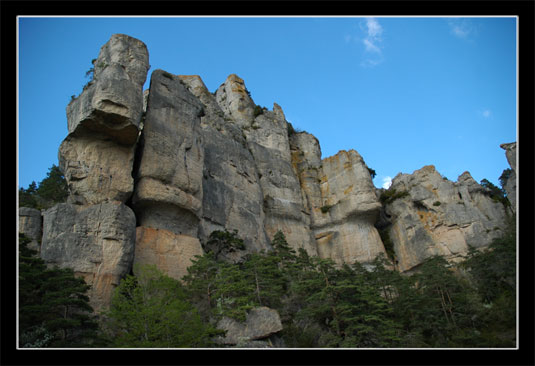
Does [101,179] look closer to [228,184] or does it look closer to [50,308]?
[50,308]

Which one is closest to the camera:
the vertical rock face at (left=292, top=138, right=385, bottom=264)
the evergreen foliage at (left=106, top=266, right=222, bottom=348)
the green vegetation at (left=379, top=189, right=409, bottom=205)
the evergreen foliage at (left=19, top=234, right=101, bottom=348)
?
the evergreen foliage at (left=19, top=234, right=101, bottom=348)

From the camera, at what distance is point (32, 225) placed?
20.3 m

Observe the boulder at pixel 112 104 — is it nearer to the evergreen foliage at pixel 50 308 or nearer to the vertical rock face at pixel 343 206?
the evergreen foliage at pixel 50 308

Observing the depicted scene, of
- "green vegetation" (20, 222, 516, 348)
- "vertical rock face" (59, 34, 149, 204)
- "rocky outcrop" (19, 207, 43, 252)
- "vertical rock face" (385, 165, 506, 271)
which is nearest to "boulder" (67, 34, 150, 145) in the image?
"vertical rock face" (59, 34, 149, 204)

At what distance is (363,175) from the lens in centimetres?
4469

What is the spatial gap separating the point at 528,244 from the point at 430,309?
12275 mm

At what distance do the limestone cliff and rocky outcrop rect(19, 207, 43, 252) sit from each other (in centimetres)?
13

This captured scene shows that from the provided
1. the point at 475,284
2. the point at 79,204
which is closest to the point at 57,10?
the point at 79,204

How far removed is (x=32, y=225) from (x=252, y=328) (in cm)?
1169

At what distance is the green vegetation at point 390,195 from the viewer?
44.5 m

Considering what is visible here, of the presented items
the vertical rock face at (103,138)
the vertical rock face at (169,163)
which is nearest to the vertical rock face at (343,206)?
the vertical rock face at (169,163)

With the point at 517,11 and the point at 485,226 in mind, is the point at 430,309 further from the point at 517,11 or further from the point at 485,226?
the point at 485,226

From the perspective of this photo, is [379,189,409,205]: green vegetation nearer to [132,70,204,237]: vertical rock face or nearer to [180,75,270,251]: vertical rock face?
[180,75,270,251]: vertical rock face

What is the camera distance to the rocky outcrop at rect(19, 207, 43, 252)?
20.0 m
